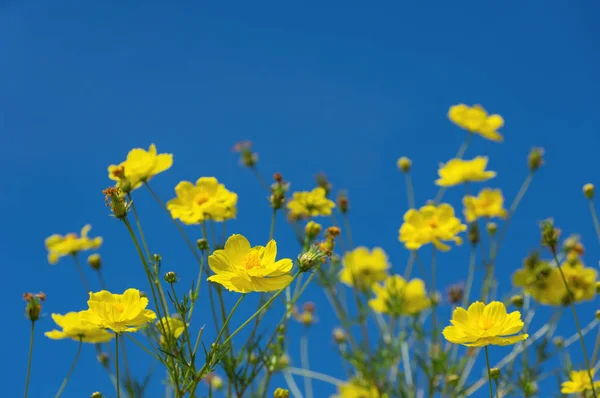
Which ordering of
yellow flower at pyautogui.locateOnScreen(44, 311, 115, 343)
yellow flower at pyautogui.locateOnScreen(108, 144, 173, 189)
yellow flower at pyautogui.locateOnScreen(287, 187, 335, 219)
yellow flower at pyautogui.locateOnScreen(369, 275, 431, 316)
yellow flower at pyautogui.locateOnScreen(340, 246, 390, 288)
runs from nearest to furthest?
yellow flower at pyautogui.locateOnScreen(44, 311, 115, 343), yellow flower at pyautogui.locateOnScreen(108, 144, 173, 189), yellow flower at pyautogui.locateOnScreen(287, 187, 335, 219), yellow flower at pyautogui.locateOnScreen(369, 275, 431, 316), yellow flower at pyautogui.locateOnScreen(340, 246, 390, 288)

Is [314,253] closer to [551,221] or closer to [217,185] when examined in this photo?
[217,185]

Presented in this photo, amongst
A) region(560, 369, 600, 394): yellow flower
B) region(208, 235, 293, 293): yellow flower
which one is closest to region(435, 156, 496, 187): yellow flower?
region(560, 369, 600, 394): yellow flower

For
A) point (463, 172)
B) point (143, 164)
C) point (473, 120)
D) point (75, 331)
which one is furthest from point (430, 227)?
point (75, 331)

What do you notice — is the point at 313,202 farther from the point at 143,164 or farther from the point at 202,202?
the point at 143,164

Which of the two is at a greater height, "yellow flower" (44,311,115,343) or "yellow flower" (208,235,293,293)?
"yellow flower" (44,311,115,343)

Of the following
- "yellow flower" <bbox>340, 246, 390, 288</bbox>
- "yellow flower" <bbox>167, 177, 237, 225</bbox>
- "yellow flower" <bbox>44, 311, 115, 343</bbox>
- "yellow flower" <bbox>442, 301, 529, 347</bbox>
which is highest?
"yellow flower" <bbox>340, 246, 390, 288</bbox>

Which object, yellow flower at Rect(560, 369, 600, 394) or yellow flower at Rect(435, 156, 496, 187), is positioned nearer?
yellow flower at Rect(560, 369, 600, 394)

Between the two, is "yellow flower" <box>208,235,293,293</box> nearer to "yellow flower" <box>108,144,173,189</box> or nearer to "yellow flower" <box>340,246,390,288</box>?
"yellow flower" <box>108,144,173,189</box>
